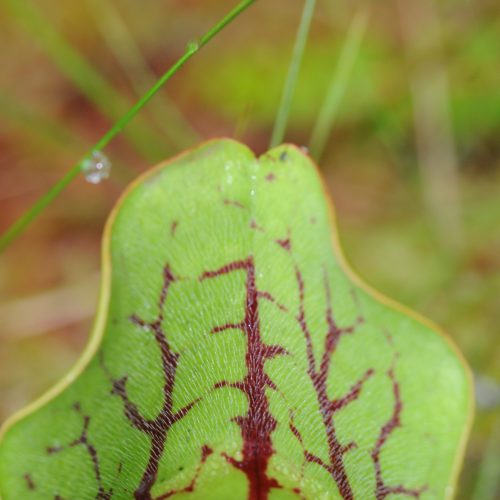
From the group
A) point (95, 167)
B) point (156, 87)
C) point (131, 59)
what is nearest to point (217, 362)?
point (156, 87)

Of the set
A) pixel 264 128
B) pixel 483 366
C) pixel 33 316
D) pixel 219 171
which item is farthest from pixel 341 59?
pixel 219 171

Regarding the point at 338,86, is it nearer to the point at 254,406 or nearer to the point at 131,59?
the point at 131,59

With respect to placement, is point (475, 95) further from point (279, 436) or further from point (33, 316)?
point (279, 436)

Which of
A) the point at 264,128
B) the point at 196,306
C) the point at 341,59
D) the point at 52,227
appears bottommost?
the point at 196,306

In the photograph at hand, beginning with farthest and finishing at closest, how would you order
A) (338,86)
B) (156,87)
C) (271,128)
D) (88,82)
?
1. (271,128)
2. (88,82)
3. (338,86)
4. (156,87)

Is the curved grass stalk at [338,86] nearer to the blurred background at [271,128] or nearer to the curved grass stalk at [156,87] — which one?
the blurred background at [271,128]

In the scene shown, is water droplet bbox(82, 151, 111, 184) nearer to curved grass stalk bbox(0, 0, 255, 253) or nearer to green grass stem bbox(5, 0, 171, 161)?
curved grass stalk bbox(0, 0, 255, 253)

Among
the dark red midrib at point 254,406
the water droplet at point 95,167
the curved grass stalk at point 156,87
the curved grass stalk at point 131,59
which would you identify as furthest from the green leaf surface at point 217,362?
the curved grass stalk at point 131,59
